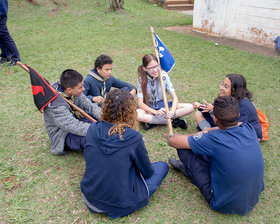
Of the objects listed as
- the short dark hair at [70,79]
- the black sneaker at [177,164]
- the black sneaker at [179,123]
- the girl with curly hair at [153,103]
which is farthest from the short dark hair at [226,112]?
the short dark hair at [70,79]

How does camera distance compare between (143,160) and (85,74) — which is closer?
(143,160)

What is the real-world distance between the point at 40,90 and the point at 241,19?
721 centimetres

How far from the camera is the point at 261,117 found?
344cm

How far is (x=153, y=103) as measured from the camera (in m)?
3.95

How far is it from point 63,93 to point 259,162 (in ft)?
7.56

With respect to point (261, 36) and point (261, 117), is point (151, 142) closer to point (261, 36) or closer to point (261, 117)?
point (261, 117)

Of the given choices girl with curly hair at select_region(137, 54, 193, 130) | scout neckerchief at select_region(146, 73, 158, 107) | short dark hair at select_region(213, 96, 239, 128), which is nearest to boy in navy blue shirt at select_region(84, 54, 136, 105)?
girl with curly hair at select_region(137, 54, 193, 130)

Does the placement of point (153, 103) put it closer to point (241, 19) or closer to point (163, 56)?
point (163, 56)

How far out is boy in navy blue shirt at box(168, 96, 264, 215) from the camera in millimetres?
2158

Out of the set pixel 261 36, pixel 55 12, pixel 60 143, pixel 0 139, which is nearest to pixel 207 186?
pixel 60 143

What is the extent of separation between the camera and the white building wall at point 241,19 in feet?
24.0

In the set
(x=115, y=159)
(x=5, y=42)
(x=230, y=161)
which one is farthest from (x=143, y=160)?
(x=5, y=42)

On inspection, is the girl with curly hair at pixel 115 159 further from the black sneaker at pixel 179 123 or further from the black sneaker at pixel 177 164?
Result: the black sneaker at pixel 179 123

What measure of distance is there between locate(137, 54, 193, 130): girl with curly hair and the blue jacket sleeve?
1374 millimetres
